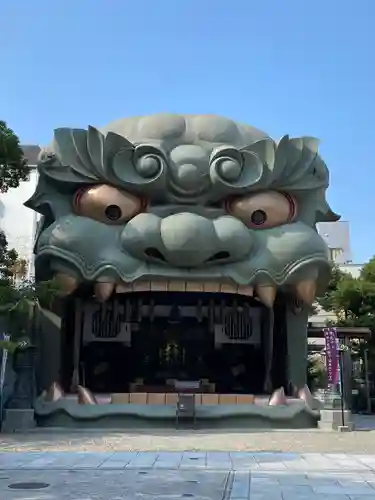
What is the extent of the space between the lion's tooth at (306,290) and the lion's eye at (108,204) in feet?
18.6

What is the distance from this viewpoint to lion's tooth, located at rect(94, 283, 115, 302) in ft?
64.9

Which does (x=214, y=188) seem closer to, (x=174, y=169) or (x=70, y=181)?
(x=174, y=169)

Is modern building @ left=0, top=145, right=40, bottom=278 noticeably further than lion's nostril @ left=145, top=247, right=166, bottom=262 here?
Yes

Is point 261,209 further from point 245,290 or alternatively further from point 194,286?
point 194,286

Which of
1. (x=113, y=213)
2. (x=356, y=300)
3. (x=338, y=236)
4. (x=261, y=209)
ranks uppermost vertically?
(x=338, y=236)

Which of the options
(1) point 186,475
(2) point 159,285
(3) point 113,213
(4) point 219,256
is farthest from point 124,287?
(1) point 186,475

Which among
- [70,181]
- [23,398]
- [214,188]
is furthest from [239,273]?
[23,398]

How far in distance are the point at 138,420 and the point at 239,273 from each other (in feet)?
17.8

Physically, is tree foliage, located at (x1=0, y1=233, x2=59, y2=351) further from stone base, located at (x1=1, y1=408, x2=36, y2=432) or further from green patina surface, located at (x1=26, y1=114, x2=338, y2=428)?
stone base, located at (x1=1, y1=408, x2=36, y2=432)

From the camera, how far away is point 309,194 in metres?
21.7

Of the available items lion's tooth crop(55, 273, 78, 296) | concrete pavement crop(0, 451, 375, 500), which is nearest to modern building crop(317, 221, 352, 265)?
lion's tooth crop(55, 273, 78, 296)

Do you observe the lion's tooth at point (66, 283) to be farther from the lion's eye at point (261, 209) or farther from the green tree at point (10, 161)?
the lion's eye at point (261, 209)

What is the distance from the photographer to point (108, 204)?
20.4m

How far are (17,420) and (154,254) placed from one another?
627 centimetres
